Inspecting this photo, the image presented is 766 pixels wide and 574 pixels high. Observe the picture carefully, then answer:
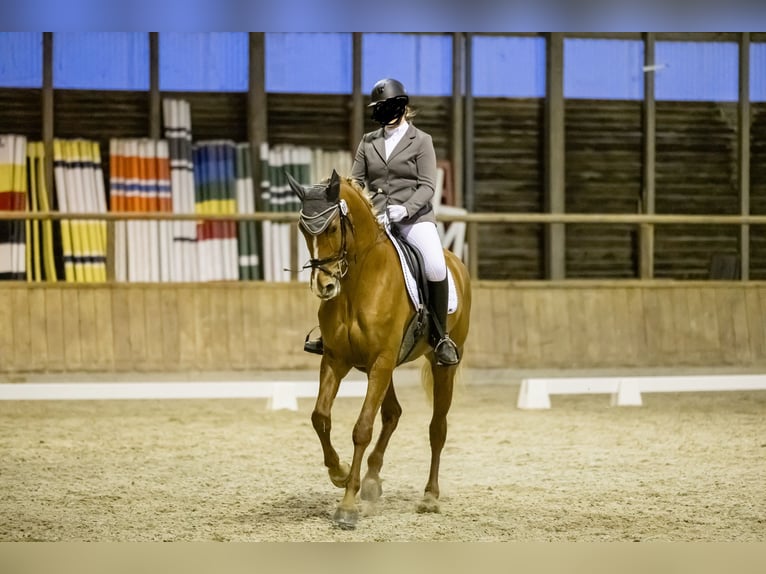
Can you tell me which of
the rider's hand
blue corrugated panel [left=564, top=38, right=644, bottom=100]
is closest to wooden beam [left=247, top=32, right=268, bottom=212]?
blue corrugated panel [left=564, top=38, right=644, bottom=100]

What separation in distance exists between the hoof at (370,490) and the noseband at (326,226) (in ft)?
3.21

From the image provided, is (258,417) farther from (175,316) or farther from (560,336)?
(560,336)

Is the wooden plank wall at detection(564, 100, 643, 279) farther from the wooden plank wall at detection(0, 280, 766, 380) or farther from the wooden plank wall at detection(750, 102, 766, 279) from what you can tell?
the wooden plank wall at detection(0, 280, 766, 380)

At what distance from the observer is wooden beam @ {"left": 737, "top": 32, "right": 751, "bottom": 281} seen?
12047 mm

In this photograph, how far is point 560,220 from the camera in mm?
9844

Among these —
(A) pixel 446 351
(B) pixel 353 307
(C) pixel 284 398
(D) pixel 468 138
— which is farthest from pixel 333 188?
(D) pixel 468 138

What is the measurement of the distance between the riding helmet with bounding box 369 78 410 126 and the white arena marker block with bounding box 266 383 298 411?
3798 millimetres

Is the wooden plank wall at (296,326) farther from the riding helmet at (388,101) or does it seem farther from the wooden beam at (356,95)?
the riding helmet at (388,101)

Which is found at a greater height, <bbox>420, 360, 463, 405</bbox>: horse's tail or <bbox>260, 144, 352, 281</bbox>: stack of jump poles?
<bbox>260, 144, 352, 281</bbox>: stack of jump poles

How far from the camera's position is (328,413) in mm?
4586

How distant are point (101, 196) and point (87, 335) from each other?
84.9 inches

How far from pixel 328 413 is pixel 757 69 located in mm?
9176
